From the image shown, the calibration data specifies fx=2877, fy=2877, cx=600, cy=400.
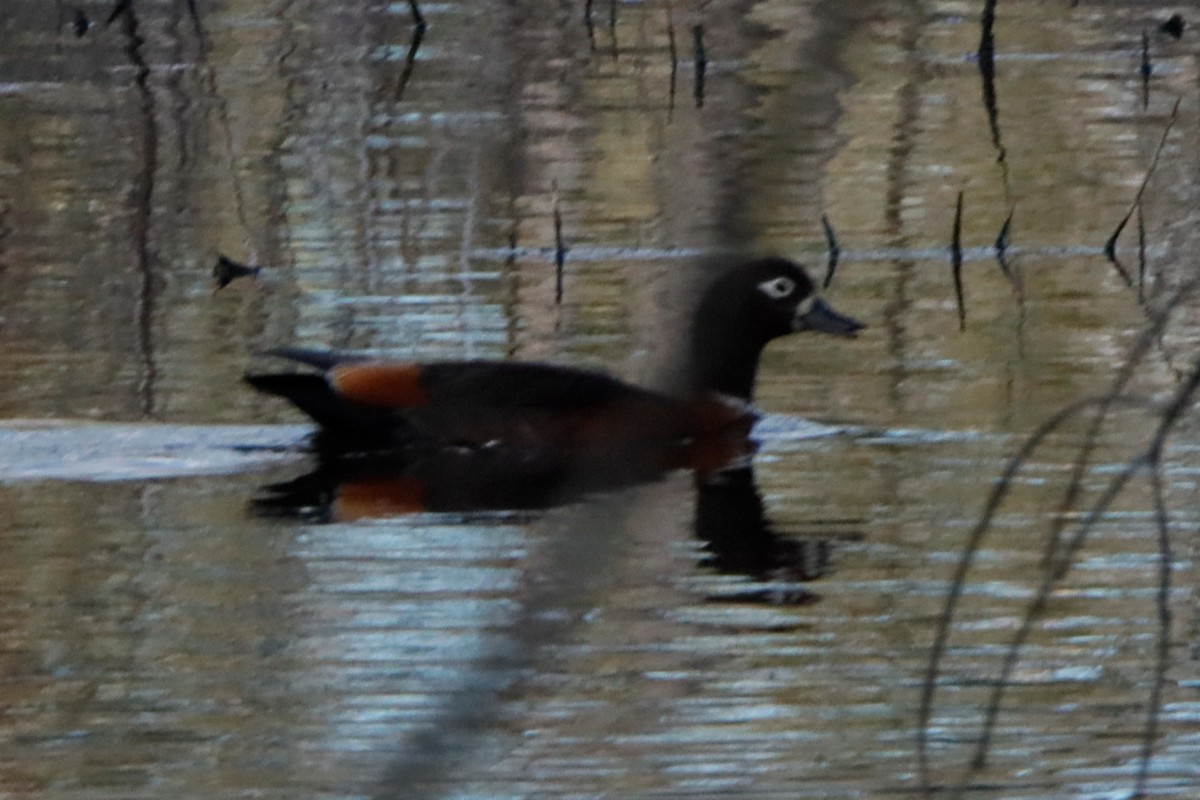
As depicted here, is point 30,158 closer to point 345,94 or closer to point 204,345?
point 345,94

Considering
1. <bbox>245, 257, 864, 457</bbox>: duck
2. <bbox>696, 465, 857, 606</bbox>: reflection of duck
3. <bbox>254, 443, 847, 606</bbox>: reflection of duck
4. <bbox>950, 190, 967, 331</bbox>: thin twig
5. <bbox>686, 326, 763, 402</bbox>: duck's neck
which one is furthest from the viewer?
<bbox>950, 190, 967, 331</bbox>: thin twig

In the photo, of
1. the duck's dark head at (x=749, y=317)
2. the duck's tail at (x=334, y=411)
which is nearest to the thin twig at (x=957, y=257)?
the duck's dark head at (x=749, y=317)

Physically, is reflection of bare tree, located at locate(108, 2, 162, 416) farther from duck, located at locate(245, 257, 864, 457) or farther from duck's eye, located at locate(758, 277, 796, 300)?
duck's eye, located at locate(758, 277, 796, 300)

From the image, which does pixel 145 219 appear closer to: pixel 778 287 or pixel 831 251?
pixel 831 251

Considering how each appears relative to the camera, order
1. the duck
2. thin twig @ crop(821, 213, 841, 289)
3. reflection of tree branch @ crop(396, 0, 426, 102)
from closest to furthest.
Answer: the duck, thin twig @ crop(821, 213, 841, 289), reflection of tree branch @ crop(396, 0, 426, 102)

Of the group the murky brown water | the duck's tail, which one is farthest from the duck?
the murky brown water

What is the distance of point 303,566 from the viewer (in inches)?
308

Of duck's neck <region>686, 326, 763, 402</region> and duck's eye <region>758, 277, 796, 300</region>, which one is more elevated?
duck's eye <region>758, 277, 796, 300</region>

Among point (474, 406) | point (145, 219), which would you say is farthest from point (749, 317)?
point (145, 219)

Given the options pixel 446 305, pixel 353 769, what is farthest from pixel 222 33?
pixel 353 769

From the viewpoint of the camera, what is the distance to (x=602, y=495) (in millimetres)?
2934

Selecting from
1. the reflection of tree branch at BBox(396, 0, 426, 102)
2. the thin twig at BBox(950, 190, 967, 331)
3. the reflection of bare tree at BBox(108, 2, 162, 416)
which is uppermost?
the reflection of tree branch at BBox(396, 0, 426, 102)

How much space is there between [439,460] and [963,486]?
182 centimetres

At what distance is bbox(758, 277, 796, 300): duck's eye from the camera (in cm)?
1050
